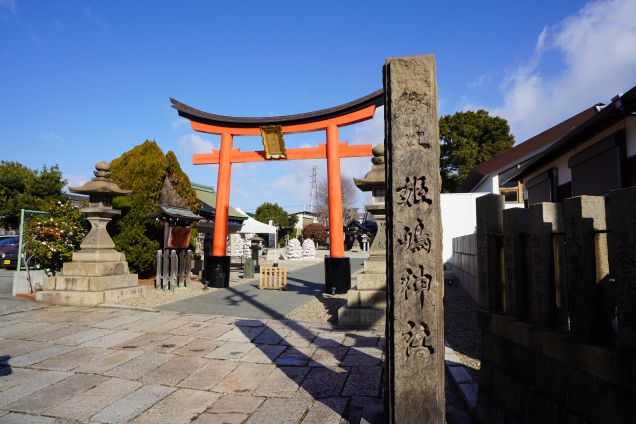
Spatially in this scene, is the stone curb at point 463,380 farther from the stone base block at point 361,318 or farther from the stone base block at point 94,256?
the stone base block at point 94,256

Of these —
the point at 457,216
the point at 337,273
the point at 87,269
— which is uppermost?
the point at 457,216

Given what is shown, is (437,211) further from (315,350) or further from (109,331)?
(109,331)

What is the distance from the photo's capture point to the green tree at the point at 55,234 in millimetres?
8891

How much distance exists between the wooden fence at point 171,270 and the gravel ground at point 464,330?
23.4 feet

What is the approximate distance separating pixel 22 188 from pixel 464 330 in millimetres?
28544

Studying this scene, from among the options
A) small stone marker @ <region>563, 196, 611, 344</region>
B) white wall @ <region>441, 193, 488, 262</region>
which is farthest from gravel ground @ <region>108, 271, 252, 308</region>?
white wall @ <region>441, 193, 488, 262</region>

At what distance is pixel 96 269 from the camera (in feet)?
26.0

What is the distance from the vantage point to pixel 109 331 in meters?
5.69

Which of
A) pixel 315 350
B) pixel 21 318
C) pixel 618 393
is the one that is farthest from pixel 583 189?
pixel 21 318

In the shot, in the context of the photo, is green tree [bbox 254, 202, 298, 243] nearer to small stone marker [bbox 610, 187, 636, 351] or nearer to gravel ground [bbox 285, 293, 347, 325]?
gravel ground [bbox 285, 293, 347, 325]

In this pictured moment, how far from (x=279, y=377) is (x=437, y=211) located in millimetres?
2595

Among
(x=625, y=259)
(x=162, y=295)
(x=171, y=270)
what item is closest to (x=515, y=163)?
(x=171, y=270)

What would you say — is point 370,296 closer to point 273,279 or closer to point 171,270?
point 273,279

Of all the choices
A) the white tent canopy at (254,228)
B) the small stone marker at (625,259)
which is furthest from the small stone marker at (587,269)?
the white tent canopy at (254,228)
